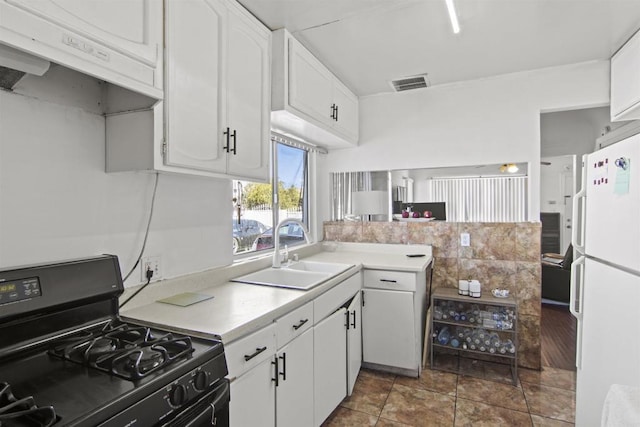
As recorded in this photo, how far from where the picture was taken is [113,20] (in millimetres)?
1165

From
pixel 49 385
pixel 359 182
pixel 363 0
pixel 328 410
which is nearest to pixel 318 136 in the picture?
pixel 359 182

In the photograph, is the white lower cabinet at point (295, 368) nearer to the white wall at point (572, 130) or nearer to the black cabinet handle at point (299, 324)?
the black cabinet handle at point (299, 324)

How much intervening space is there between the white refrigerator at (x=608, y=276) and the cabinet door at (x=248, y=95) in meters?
1.69

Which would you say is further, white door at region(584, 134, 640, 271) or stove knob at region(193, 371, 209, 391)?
white door at region(584, 134, 640, 271)

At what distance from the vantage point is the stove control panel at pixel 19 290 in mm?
1054

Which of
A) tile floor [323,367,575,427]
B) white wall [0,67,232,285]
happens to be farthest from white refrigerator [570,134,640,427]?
white wall [0,67,232,285]

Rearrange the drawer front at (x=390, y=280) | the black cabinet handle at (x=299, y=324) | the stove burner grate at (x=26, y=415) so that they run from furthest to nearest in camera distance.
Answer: the drawer front at (x=390, y=280), the black cabinet handle at (x=299, y=324), the stove burner grate at (x=26, y=415)

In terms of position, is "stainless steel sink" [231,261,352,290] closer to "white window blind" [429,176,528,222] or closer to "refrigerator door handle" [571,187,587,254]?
"white window blind" [429,176,528,222]

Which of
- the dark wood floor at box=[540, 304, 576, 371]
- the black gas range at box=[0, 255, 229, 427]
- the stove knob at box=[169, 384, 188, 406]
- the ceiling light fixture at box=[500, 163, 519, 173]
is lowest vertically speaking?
the dark wood floor at box=[540, 304, 576, 371]

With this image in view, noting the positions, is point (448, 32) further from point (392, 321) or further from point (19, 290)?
point (19, 290)

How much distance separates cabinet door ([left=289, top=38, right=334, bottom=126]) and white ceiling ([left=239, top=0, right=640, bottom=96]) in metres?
0.08

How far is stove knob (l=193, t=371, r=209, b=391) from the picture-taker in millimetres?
1038

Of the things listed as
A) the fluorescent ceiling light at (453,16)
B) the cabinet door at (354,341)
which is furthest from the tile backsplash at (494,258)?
the fluorescent ceiling light at (453,16)

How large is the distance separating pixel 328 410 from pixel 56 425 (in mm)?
1587
